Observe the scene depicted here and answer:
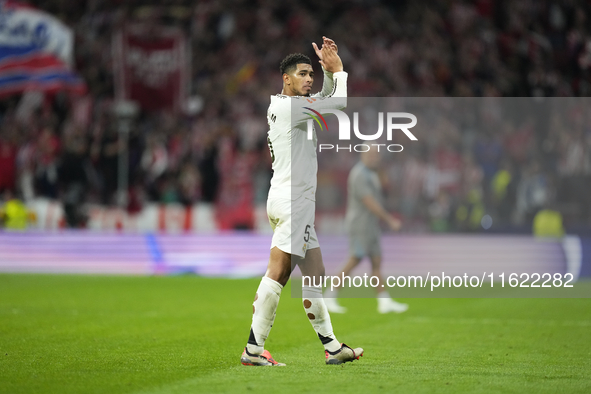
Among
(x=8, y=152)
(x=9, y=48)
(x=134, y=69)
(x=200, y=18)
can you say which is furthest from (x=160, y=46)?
(x=200, y=18)

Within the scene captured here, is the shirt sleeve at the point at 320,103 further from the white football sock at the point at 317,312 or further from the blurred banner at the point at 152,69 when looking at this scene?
the blurred banner at the point at 152,69

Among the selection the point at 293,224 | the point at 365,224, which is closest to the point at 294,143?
the point at 293,224

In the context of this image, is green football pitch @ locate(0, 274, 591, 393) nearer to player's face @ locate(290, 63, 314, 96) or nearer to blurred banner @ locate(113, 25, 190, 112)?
player's face @ locate(290, 63, 314, 96)

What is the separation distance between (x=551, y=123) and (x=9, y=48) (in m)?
13.1

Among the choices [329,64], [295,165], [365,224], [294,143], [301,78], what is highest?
[329,64]

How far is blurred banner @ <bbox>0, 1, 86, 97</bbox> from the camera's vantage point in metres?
20.9

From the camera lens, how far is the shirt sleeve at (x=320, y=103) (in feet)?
22.1

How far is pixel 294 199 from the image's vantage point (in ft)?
22.6

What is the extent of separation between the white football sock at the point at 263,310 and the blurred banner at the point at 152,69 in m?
14.2

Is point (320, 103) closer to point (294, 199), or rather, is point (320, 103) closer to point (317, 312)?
point (294, 199)

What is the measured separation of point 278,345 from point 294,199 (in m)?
2.23

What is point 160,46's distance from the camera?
797 inches

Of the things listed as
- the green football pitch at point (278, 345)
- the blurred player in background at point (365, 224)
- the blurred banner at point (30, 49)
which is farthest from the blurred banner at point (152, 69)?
Answer: the blurred player in background at point (365, 224)

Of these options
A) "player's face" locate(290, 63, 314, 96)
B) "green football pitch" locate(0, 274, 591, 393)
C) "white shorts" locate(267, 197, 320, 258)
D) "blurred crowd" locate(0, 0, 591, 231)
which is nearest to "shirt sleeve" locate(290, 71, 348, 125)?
"player's face" locate(290, 63, 314, 96)
